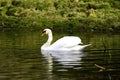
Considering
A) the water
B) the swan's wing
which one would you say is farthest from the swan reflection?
the swan's wing

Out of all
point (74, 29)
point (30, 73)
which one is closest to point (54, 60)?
point (30, 73)

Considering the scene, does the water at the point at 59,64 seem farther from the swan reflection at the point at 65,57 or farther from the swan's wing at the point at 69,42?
the swan's wing at the point at 69,42

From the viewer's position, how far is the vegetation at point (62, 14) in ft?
204

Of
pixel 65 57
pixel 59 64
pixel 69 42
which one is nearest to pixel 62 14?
pixel 69 42

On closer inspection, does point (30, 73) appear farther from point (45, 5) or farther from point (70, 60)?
point (45, 5)

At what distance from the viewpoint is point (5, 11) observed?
67.4 meters

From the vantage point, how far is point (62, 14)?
6700 cm

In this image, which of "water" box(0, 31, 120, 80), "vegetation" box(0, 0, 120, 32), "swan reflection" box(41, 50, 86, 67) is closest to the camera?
"water" box(0, 31, 120, 80)

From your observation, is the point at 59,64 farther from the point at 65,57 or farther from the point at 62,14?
the point at 62,14

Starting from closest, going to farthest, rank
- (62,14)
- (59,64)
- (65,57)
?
(59,64)
(65,57)
(62,14)

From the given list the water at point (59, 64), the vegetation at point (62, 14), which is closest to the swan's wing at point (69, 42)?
the water at point (59, 64)

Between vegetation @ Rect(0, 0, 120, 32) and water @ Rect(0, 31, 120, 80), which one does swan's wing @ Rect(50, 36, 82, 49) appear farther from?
vegetation @ Rect(0, 0, 120, 32)

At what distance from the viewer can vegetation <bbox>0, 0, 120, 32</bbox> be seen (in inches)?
2442

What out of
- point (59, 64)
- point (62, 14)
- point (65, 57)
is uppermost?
point (59, 64)
